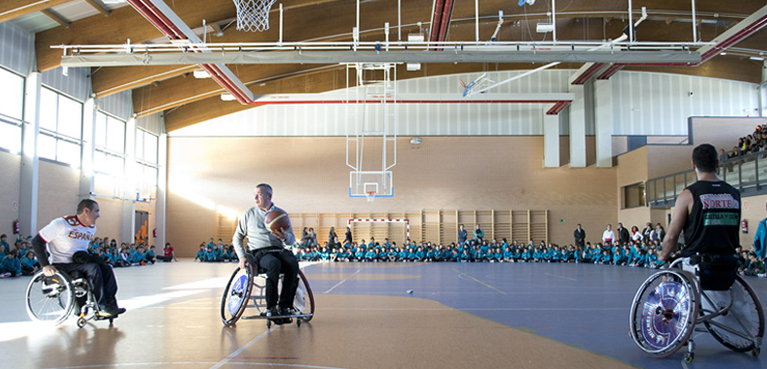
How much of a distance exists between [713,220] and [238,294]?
436 centimetres

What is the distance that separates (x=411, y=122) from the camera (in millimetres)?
28141

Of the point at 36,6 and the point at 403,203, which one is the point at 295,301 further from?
the point at 403,203

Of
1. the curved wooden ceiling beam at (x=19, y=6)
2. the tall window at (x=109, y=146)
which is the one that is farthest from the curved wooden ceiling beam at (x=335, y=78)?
the curved wooden ceiling beam at (x=19, y=6)

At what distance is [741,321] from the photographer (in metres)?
4.16

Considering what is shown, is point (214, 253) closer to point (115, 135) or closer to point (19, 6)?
point (115, 135)

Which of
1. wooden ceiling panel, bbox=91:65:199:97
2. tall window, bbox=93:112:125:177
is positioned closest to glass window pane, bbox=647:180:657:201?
wooden ceiling panel, bbox=91:65:199:97

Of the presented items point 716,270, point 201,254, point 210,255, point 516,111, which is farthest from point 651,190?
point 716,270

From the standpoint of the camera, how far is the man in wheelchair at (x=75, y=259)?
5.57 meters

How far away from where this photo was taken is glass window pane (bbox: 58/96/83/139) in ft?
65.9

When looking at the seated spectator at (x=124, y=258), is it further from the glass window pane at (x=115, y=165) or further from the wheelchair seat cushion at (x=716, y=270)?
the wheelchair seat cushion at (x=716, y=270)

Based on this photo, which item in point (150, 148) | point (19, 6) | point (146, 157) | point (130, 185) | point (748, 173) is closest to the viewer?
point (19, 6)

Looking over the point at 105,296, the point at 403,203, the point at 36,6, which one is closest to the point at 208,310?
the point at 105,296

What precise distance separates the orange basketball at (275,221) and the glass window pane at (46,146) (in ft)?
54.7

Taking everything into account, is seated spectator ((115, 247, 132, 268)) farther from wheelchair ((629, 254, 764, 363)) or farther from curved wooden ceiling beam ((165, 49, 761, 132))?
wheelchair ((629, 254, 764, 363))
